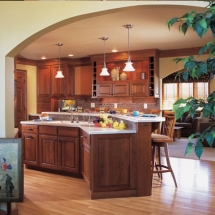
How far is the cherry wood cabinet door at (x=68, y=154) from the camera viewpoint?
455cm

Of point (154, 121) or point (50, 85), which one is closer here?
point (154, 121)

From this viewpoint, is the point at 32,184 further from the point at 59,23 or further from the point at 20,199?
the point at 59,23

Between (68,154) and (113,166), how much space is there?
1.18 m

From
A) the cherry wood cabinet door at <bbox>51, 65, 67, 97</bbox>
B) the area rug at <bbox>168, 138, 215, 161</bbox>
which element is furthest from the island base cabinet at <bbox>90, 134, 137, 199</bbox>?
the cherry wood cabinet door at <bbox>51, 65, 67, 97</bbox>

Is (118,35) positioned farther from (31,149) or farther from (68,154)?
(31,149)

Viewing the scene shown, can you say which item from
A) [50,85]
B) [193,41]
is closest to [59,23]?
[193,41]

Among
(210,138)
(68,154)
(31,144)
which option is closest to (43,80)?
(31,144)

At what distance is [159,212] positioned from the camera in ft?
10.5

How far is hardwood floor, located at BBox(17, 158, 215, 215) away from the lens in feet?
10.7

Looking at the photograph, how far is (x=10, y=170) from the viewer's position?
9.81ft

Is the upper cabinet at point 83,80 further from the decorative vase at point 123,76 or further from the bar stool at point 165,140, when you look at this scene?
the bar stool at point 165,140

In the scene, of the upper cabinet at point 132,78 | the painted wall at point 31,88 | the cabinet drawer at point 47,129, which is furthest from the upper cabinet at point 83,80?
the cabinet drawer at point 47,129

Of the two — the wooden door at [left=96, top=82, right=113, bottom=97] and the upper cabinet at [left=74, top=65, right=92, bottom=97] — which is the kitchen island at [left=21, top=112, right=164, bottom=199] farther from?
the upper cabinet at [left=74, top=65, right=92, bottom=97]

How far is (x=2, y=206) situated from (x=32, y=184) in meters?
1.24
